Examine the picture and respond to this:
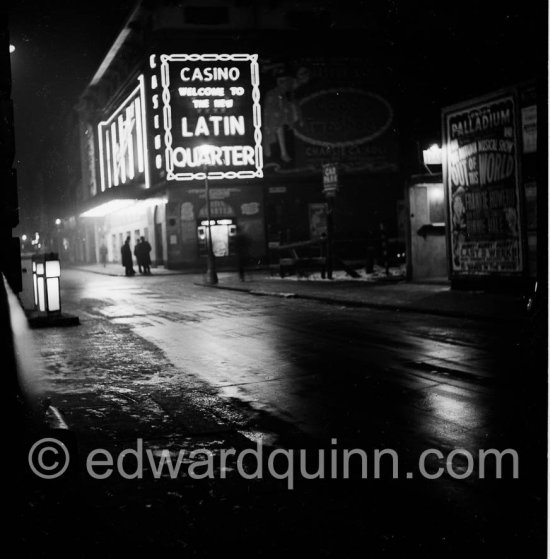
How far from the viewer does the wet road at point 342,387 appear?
478cm

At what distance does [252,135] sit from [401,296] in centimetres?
2581

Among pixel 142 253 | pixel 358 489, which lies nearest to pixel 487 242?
pixel 358 489

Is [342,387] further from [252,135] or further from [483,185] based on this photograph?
[252,135]

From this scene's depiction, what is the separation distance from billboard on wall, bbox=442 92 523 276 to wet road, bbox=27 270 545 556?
12.8ft

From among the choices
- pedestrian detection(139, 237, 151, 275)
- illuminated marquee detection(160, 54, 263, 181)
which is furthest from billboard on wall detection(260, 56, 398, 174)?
pedestrian detection(139, 237, 151, 275)

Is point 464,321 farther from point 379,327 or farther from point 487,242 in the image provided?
point 487,242

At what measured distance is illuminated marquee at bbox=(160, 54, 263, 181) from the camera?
39688 mm

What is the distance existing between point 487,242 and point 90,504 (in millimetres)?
14131

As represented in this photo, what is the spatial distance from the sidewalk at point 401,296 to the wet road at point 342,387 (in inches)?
28.0

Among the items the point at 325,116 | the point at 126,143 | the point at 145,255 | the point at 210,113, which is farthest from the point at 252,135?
the point at 126,143

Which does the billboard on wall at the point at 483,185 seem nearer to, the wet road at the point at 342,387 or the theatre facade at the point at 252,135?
the wet road at the point at 342,387

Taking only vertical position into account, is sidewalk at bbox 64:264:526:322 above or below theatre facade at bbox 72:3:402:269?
below

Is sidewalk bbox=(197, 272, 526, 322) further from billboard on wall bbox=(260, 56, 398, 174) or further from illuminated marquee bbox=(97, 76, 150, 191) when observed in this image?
illuminated marquee bbox=(97, 76, 150, 191)

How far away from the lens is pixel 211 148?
40281 mm
